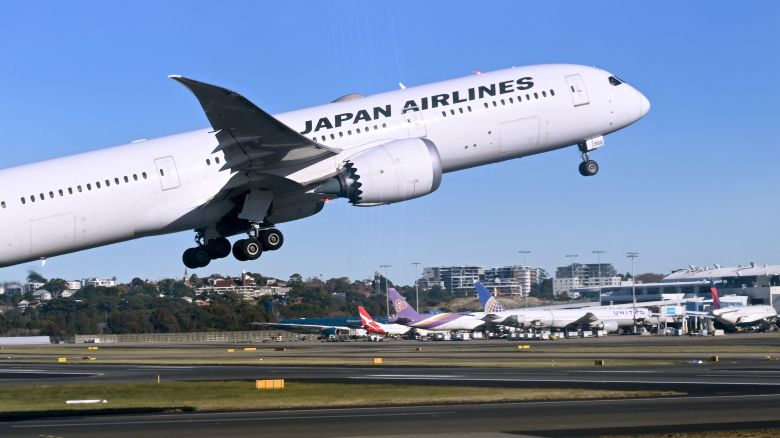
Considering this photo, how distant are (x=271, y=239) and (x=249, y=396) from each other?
7.59 meters

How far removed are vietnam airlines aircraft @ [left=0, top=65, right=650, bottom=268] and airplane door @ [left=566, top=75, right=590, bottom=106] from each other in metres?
1.25

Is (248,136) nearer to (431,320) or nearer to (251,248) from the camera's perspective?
(251,248)

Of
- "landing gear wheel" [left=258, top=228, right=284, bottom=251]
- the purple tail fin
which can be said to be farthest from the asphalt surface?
the purple tail fin

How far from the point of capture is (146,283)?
134625 mm

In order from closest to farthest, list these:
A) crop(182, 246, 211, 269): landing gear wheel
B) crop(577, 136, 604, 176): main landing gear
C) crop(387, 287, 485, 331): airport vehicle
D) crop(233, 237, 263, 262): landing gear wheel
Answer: crop(233, 237, 263, 262): landing gear wheel → crop(182, 246, 211, 269): landing gear wheel → crop(577, 136, 604, 176): main landing gear → crop(387, 287, 485, 331): airport vehicle

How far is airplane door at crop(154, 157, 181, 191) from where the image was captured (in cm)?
3997

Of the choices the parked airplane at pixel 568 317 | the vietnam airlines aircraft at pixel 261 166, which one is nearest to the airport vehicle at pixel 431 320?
the parked airplane at pixel 568 317

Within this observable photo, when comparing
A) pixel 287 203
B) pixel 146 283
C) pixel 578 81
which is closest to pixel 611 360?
pixel 578 81

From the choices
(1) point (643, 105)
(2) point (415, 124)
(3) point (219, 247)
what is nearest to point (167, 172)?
(3) point (219, 247)

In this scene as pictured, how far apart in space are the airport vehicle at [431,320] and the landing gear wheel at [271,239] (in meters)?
68.9

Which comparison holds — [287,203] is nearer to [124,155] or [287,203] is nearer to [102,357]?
[124,155]

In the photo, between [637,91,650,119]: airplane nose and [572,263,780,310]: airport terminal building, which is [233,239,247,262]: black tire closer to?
[637,91,650,119]: airplane nose

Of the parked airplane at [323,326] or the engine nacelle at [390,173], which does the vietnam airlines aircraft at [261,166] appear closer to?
the engine nacelle at [390,173]

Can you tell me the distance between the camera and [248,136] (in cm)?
3903
